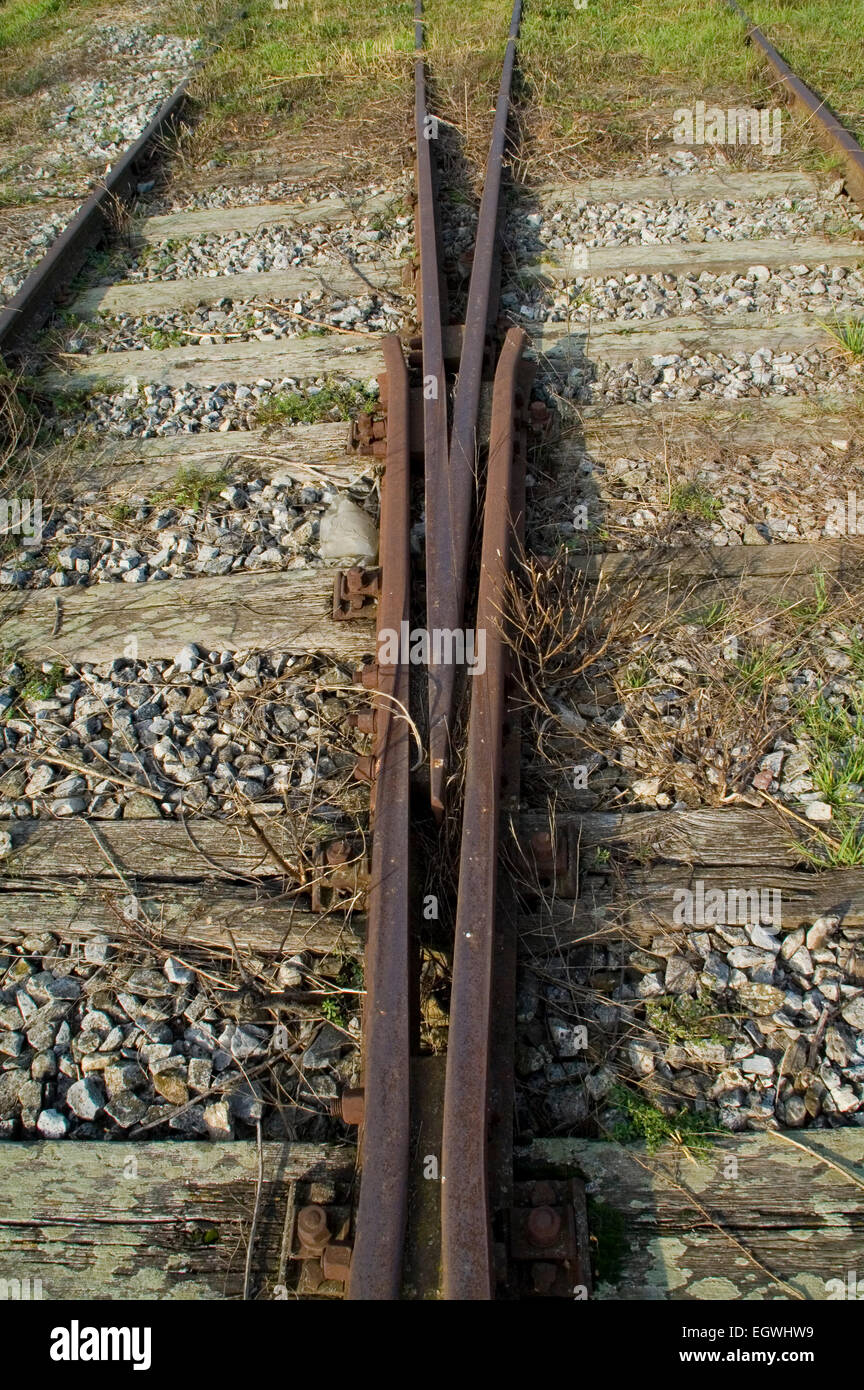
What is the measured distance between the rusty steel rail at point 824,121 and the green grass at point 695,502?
290cm

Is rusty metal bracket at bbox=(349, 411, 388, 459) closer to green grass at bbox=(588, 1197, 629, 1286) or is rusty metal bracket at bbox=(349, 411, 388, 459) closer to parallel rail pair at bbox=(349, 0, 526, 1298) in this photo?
parallel rail pair at bbox=(349, 0, 526, 1298)

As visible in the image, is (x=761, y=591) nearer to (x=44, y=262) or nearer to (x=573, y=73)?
(x=44, y=262)

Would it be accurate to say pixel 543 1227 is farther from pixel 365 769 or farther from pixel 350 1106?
pixel 365 769

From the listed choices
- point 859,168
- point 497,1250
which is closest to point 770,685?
point 497,1250

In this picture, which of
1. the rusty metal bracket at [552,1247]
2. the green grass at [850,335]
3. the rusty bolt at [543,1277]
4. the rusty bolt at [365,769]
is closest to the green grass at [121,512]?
the rusty bolt at [365,769]

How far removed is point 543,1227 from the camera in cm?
202

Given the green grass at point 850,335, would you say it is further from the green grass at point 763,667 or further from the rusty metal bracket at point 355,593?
the rusty metal bracket at point 355,593

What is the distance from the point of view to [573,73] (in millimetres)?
7102

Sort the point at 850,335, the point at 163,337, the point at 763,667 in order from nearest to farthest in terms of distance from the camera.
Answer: the point at 763,667 → the point at 850,335 → the point at 163,337

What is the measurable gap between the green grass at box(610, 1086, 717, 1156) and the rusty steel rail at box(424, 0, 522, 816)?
3.02 ft

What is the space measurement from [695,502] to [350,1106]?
260cm

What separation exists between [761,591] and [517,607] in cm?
103

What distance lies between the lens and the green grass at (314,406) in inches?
171

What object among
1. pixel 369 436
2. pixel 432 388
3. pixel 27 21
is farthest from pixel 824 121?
pixel 27 21
